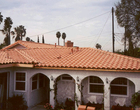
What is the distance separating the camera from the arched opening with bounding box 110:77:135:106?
37.7ft

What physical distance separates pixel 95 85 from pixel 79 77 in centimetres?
182

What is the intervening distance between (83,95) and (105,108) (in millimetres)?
2158

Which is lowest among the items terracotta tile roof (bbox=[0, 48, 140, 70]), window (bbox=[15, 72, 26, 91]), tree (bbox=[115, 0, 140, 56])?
window (bbox=[15, 72, 26, 91])

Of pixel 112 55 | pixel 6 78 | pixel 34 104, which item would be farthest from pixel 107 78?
pixel 6 78

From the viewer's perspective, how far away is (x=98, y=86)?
1230cm

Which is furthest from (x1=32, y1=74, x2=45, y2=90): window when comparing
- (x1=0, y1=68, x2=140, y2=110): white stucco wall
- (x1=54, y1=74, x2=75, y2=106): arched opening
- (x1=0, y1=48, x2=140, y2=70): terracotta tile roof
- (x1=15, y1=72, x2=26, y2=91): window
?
(x1=54, y1=74, x2=75, y2=106): arched opening

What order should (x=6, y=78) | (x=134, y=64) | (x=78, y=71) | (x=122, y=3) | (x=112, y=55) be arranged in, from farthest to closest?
(x=122, y=3) < (x=112, y=55) < (x=6, y=78) < (x=78, y=71) < (x=134, y=64)

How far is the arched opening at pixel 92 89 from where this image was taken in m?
12.2

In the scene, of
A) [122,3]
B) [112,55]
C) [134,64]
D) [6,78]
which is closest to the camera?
[134,64]

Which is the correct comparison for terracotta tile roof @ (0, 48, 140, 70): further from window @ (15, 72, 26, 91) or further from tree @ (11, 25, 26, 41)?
tree @ (11, 25, 26, 41)

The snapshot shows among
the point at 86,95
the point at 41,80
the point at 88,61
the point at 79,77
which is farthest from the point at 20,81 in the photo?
the point at 88,61

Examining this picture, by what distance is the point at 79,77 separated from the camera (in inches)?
450

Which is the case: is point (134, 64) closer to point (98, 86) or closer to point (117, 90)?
point (117, 90)

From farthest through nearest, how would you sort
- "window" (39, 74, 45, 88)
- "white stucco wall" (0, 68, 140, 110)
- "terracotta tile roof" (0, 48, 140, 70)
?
"window" (39, 74, 45, 88), "terracotta tile roof" (0, 48, 140, 70), "white stucco wall" (0, 68, 140, 110)
